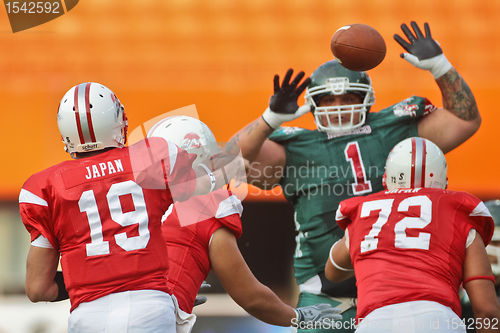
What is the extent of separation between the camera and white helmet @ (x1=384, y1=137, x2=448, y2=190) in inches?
123

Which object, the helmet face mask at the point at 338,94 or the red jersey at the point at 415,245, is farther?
the helmet face mask at the point at 338,94

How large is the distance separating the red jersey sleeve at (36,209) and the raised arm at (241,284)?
25.0 inches

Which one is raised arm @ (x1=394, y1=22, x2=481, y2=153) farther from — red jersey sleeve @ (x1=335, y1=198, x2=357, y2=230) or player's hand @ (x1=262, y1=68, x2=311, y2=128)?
red jersey sleeve @ (x1=335, y1=198, x2=357, y2=230)

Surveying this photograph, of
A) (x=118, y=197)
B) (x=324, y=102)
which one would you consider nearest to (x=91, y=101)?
(x=118, y=197)

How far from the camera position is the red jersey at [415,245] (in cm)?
286

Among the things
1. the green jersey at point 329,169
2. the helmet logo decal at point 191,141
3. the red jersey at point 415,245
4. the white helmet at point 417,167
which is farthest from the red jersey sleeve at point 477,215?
the helmet logo decal at point 191,141

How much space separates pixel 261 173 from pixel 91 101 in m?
1.40

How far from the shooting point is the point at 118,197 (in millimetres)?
2701

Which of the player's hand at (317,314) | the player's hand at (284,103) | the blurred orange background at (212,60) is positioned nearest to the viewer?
the player's hand at (317,314)

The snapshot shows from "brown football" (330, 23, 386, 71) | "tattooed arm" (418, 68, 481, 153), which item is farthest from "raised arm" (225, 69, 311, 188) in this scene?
"tattooed arm" (418, 68, 481, 153)

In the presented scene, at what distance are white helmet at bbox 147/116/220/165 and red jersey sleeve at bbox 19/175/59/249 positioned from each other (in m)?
0.61

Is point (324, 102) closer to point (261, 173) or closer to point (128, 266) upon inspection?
point (261, 173)

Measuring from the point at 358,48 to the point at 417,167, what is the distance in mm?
983

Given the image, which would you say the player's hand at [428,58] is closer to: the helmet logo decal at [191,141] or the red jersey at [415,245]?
the red jersey at [415,245]
